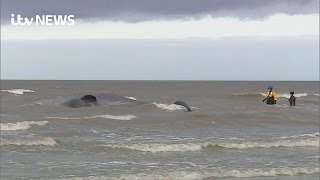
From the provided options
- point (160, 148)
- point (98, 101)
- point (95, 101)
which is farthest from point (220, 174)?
point (98, 101)

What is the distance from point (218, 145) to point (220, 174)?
4.37 m


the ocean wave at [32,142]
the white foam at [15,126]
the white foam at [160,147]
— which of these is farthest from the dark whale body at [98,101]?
the ocean wave at [32,142]

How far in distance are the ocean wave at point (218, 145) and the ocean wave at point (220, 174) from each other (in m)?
3.38

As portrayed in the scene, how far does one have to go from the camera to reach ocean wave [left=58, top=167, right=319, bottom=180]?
1091cm

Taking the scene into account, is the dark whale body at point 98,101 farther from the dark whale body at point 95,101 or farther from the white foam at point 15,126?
the white foam at point 15,126

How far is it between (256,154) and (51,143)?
5856 mm

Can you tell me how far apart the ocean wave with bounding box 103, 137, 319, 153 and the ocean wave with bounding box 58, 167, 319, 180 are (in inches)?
133

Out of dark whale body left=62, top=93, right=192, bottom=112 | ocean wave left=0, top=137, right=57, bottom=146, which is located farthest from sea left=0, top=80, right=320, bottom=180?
dark whale body left=62, top=93, right=192, bottom=112

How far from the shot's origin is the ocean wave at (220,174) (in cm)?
1091

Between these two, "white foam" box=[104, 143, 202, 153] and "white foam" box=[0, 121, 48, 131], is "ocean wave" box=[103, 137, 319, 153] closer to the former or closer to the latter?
"white foam" box=[104, 143, 202, 153]

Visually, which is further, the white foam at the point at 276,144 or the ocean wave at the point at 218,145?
the white foam at the point at 276,144

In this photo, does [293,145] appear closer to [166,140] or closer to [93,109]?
[166,140]

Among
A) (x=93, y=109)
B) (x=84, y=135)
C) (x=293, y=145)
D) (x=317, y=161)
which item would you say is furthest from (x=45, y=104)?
(x=317, y=161)

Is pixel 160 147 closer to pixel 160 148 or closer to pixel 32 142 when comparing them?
pixel 160 148
